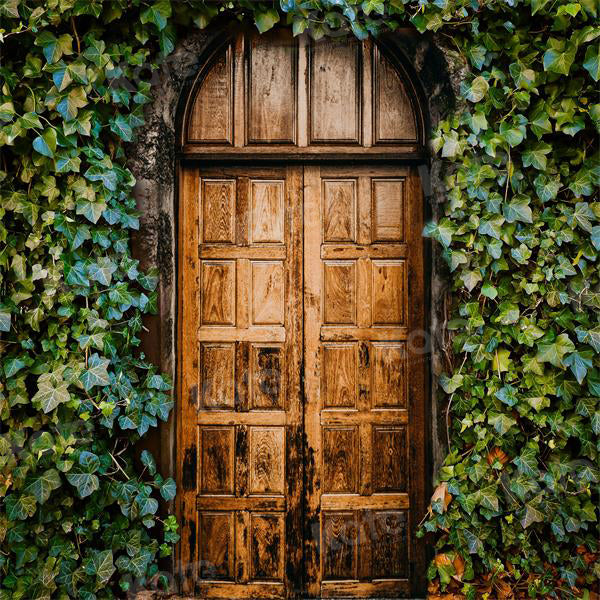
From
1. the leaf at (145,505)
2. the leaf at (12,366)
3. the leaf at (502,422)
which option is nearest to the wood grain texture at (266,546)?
the leaf at (145,505)

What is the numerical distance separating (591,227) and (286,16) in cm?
223

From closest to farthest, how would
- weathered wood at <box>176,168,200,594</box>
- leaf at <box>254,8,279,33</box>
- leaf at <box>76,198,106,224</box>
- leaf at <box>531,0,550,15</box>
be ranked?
leaf at <box>531,0,550,15</box> → leaf at <box>76,198,106,224</box> → leaf at <box>254,8,279,33</box> → weathered wood at <box>176,168,200,594</box>

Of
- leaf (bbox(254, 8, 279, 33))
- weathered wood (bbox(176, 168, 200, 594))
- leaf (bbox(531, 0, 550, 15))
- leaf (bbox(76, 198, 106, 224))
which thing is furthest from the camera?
weathered wood (bbox(176, 168, 200, 594))

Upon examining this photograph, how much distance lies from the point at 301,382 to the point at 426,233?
1.23 metres

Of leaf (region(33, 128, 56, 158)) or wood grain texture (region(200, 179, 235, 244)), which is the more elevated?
leaf (region(33, 128, 56, 158))

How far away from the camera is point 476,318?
3057 millimetres

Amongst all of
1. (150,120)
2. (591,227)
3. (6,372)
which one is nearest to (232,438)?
(6,372)

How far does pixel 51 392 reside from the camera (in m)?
2.89

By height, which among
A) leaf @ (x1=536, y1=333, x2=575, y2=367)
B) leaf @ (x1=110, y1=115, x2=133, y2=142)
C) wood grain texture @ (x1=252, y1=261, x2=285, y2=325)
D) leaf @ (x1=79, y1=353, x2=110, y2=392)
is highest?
leaf @ (x1=110, y1=115, x2=133, y2=142)

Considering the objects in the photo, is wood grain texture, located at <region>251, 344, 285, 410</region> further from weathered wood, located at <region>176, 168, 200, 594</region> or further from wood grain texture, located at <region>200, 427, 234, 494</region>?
weathered wood, located at <region>176, 168, 200, 594</region>

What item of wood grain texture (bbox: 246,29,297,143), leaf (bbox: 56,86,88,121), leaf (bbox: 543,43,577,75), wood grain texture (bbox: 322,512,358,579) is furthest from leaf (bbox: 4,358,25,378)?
leaf (bbox: 543,43,577,75)

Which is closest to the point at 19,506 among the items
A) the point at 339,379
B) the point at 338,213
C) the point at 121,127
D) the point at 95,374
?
the point at 95,374

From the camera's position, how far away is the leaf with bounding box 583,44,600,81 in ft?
9.39

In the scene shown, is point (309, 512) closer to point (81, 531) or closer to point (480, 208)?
point (81, 531)
